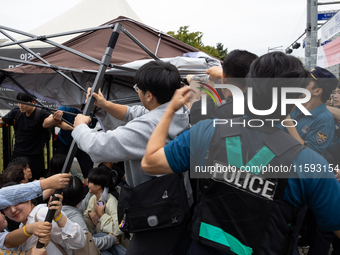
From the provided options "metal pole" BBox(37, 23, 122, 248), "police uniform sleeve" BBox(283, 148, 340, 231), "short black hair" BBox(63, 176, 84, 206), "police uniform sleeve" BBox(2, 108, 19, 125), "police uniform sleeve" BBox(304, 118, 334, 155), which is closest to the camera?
"police uniform sleeve" BBox(283, 148, 340, 231)

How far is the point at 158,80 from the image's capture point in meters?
1.66

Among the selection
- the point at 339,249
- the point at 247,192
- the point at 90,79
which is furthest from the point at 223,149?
the point at 90,79

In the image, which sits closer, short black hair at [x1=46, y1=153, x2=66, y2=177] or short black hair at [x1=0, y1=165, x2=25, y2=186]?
short black hair at [x1=0, y1=165, x2=25, y2=186]

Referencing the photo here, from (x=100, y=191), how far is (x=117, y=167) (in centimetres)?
111

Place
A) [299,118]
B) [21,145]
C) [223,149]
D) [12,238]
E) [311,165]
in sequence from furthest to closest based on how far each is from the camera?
[21,145], [299,118], [12,238], [223,149], [311,165]

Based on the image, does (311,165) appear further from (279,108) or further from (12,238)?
(12,238)

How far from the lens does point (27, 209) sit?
2092 mm

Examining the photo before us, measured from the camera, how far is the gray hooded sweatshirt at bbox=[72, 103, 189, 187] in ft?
4.95

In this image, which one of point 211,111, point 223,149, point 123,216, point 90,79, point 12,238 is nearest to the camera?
point 223,149

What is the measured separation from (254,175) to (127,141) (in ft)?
2.47

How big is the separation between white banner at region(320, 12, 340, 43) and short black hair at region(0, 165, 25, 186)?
37.3 ft

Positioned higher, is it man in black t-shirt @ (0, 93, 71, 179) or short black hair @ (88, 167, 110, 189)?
man in black t-shirt @ (0, 93, 71, 179)

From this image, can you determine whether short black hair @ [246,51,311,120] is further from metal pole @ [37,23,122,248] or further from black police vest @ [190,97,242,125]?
metal pole @ [37,23,122,248]

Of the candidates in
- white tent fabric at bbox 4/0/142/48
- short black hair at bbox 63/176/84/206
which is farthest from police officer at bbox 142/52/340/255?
white tent fabric at bbox 4/0/142/48
